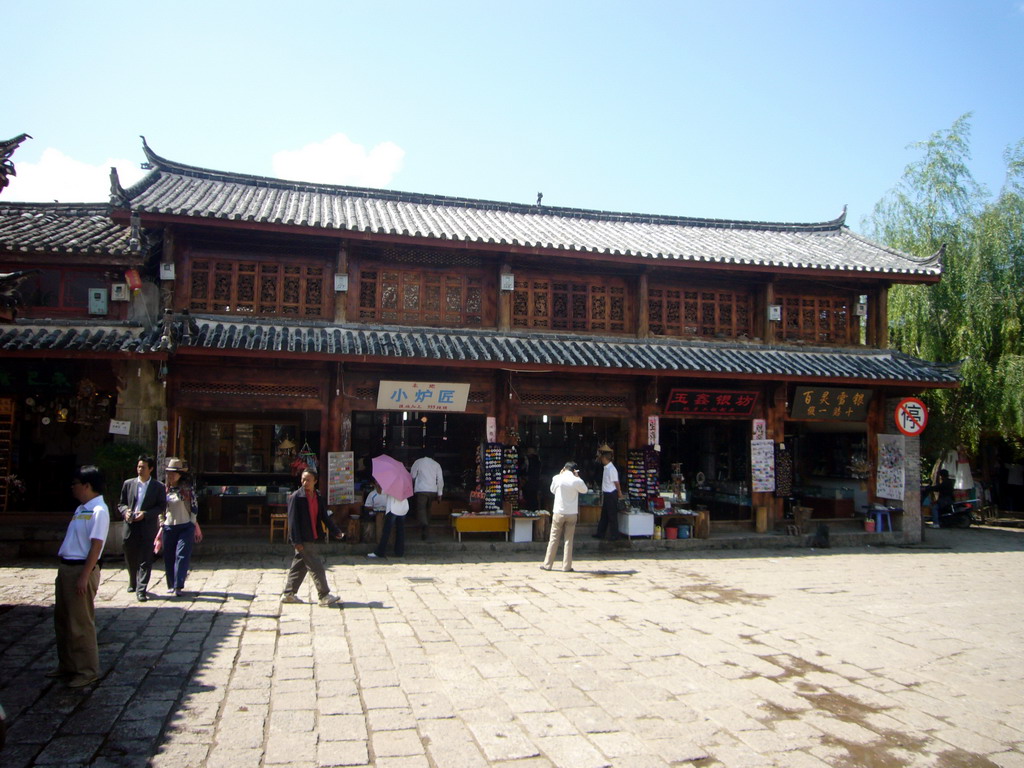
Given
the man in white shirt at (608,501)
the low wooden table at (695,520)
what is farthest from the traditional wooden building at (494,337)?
the man in white shirt at (608,501)

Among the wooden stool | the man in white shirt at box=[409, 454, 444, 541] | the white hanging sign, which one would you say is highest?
the white hanging sign

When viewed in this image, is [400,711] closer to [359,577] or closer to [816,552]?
[359,577]

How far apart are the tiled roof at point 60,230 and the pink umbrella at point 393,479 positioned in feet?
18.1

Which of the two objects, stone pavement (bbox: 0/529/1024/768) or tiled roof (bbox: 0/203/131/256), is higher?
tiled roof (bbox: 0/203/131/256)

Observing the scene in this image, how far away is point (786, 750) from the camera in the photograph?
4.75 m

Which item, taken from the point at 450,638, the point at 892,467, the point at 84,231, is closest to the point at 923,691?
Answer: the point at 450,638

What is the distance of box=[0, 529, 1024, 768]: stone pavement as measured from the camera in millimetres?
4680

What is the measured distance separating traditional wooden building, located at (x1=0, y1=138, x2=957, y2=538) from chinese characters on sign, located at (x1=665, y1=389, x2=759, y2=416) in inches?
1.7

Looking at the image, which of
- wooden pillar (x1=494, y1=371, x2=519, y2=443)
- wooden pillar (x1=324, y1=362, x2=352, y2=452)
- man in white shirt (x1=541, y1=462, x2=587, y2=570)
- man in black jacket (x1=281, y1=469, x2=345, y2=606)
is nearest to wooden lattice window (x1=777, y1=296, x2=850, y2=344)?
wooden pillar (x1=494, y1=371, x2=519, y2=443)

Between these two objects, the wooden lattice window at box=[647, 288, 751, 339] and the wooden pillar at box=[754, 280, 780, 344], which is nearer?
the wooden lattice window at box=[647, 288, 751, 339]

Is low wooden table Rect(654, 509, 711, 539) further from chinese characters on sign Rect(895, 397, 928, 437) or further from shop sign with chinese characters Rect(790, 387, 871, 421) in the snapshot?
chinese characters on sign Rect(895, 397, 928, 437)

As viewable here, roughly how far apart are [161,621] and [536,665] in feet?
13.1

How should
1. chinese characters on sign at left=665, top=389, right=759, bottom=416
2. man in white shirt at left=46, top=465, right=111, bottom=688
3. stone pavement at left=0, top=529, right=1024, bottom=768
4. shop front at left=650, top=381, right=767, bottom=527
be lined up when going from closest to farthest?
stone pavement at left=0, top=529, right=1024, bottom=768
man in white shirt at left=46, top=465, right=111, bottom=688
chinese characters on sign at left=665, top=389, right=759, bottom=416
shop front at left=650, top=381, right=767, bottom=527

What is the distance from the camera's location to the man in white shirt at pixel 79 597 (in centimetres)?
555
